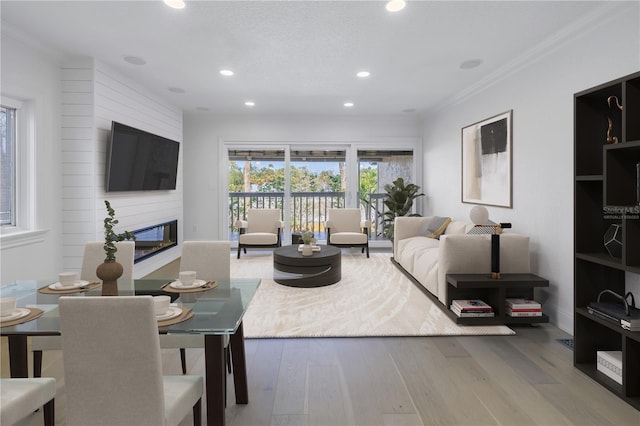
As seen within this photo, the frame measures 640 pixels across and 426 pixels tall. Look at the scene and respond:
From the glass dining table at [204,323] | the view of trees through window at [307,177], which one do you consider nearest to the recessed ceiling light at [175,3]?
the glass dining table at [204,323]

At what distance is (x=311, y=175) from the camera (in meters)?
7.71

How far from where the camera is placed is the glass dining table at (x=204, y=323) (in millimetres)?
1548

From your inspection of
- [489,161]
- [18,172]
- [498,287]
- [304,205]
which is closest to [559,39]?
[489,161]

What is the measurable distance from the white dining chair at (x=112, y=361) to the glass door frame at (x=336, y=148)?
20.2ft

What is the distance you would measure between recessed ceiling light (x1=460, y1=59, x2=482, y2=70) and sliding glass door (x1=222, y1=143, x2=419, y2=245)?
10.4ft

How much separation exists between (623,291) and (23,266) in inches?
192

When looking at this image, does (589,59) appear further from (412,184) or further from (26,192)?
(26,192)

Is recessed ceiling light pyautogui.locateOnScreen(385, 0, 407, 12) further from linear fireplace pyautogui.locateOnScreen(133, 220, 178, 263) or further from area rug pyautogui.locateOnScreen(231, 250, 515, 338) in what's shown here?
linear fireplace pyautogui.locateOnScreen(133, 220, 178, 263)

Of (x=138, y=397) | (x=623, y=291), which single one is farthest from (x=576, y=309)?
(x=138, y=397)

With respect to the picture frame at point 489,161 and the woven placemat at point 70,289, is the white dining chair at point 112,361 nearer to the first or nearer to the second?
the woven placemat at point 70,289

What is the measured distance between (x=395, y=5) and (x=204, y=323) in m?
2.64

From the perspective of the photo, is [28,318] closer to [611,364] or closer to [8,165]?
[8,165]

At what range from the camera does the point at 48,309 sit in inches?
70.5

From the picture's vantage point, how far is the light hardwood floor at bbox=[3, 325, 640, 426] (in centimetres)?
201
